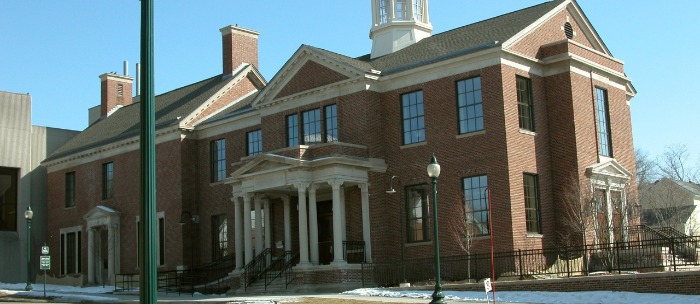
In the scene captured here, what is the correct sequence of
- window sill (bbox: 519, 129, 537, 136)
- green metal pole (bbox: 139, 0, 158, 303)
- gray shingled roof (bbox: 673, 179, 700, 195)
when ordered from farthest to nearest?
gray shingled roof (bbox: 673, 179, 700, 195)
window sill (bbox: 519, 129, 537, 136)
green metal pole (bbox: 139, 0, 158, 303)

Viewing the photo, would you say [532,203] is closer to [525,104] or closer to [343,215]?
[525,104]

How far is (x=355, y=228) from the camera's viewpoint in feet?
108

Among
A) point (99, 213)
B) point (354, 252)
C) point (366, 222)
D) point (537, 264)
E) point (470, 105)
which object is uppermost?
point (470, 105)

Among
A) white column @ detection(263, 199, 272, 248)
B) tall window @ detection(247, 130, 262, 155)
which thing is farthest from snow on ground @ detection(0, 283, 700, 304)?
tall window @ detection(247, 130, 262, 155)

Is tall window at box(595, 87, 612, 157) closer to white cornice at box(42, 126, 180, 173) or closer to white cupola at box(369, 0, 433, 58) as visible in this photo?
white cupola at box(369, 0, 433, 58)

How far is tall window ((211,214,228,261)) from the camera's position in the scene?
40.1m

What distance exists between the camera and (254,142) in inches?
1542

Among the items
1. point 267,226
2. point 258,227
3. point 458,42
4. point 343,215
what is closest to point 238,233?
point 258,227

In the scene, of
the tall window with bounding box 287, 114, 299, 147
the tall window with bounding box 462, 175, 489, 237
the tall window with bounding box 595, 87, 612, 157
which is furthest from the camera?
the tall window with bounding box 287, 114, 299, 147

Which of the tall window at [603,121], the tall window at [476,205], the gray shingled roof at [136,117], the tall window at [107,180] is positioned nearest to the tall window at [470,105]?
the tall window at [476,205]

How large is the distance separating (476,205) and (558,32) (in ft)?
25.5

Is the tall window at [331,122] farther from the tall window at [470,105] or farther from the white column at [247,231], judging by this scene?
the tall window at [470,105]

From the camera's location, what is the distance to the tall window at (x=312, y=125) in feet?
114

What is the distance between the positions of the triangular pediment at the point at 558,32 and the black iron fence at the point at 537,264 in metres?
7.18
